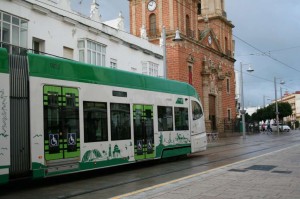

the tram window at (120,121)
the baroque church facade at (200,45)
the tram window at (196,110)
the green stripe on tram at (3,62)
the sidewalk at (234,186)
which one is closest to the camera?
the sidewalk at (234,186)

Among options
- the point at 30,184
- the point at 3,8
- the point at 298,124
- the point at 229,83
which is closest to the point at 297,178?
the point at 30,184

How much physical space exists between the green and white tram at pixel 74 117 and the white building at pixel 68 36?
5.20 m

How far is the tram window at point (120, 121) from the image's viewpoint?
44.1 ft

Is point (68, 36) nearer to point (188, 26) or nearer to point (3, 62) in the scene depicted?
point (3, 62)

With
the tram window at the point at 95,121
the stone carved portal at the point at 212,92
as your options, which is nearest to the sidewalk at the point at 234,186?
the tram window at the point at 95,121

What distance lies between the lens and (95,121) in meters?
12.6


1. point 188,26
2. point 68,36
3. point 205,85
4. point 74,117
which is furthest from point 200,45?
point 74,117

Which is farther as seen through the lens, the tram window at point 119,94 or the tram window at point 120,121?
the tram window at point 119,94

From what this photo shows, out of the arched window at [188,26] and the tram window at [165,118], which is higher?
the arched window at [188,26]

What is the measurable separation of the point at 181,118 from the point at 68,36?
38.6 ft

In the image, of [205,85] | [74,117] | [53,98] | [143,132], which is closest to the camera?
[53,98]

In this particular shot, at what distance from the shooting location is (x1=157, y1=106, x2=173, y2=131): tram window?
16359 mm

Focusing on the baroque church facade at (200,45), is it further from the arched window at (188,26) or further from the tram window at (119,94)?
the tram window at (119,94)

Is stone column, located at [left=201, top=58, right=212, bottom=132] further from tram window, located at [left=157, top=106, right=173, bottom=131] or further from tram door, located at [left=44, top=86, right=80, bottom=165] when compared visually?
tram door, located at [left=44, top=86, right=80, bottom=165]
